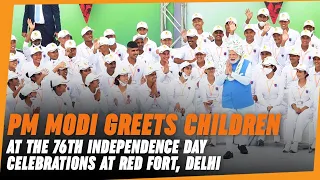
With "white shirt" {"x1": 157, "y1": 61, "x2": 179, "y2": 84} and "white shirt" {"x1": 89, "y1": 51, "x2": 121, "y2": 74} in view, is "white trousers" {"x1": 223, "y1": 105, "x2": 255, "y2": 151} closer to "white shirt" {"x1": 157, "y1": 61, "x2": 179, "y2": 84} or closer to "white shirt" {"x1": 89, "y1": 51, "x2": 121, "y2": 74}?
"white shirt" {"x1": 157, "y1": 61, "x2": 179, "y2": 84}

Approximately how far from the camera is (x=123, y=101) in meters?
18.1

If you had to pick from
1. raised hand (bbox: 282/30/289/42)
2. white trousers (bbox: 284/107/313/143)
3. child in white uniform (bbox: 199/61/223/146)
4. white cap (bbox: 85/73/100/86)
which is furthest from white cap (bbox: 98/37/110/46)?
white trousers (bbox: 284/107/313/143)

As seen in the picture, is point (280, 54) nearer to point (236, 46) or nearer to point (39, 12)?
point (236, 46)

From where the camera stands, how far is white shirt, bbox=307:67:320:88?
→ 18578mm

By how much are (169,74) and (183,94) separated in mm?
440

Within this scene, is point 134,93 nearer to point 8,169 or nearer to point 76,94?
point 76,94

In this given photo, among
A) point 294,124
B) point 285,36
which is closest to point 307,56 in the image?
point 285,36

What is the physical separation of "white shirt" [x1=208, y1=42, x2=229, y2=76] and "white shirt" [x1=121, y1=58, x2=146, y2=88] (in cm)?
126

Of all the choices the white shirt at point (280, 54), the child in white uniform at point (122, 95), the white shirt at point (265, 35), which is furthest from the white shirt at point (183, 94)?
the white shirt at point (280, 54)

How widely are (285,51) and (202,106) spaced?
1.81 metres

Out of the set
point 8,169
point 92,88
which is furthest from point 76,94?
point 8,169

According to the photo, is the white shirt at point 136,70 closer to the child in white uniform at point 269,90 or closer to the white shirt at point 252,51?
the white shirt at point 252,51

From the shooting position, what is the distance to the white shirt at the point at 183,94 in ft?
59.8

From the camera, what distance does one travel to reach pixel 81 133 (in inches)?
703
